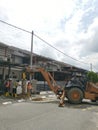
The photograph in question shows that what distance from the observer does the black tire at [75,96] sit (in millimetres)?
20594

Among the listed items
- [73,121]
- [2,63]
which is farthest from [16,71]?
[73,121]

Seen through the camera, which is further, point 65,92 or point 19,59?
point 19,59

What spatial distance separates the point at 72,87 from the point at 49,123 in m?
10.1

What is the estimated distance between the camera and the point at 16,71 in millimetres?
36719

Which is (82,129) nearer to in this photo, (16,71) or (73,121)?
(73,121)

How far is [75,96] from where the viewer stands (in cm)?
2067

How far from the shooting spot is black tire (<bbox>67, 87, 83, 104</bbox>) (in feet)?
67.6

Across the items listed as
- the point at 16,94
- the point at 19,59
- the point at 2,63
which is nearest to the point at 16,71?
the point at 19,59

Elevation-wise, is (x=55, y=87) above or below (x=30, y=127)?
above

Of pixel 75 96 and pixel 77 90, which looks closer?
pixel 75 96

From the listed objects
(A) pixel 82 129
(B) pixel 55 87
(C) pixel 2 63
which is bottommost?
(A) pixel 82 129

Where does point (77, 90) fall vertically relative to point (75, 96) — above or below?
above

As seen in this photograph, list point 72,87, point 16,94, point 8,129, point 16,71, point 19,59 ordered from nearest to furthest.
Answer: point 8,129 < point 72,87 < point 16,94 < point 16,71 < point 19,59

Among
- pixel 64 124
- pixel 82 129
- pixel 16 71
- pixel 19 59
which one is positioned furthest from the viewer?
pixel 19 59
